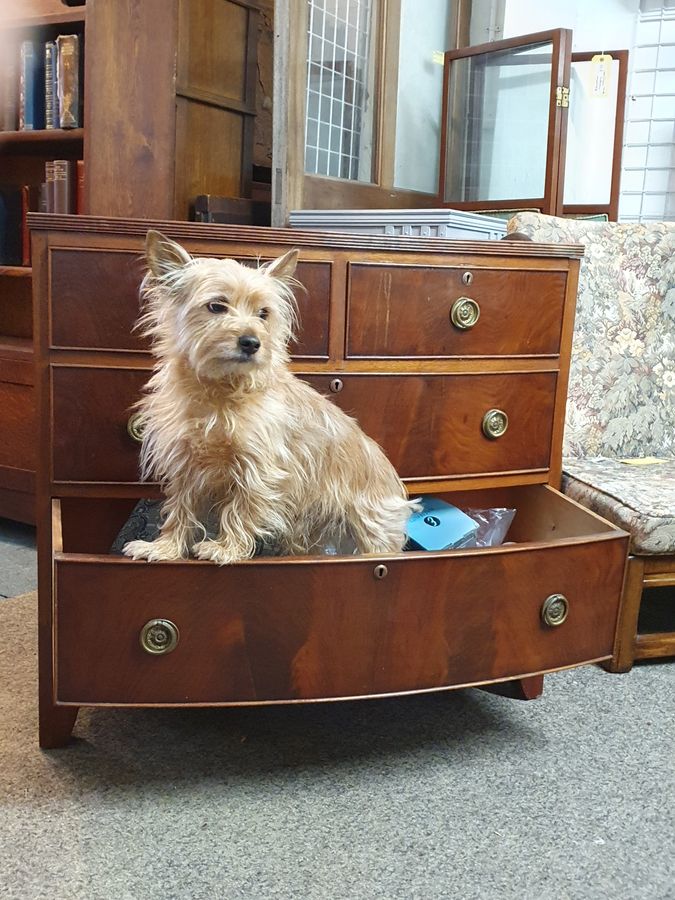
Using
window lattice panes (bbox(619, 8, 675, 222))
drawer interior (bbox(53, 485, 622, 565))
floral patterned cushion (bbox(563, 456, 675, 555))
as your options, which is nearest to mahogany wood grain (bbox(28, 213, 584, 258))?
drawer interior (bbox(53, 485, 622, 565))

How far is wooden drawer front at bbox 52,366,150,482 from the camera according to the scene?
1404mm

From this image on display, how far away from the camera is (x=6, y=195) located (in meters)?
2.77

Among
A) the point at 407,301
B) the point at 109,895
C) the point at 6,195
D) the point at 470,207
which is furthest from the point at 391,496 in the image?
the point at 6,195

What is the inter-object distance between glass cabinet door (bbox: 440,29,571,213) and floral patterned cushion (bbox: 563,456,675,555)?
35.4 inches

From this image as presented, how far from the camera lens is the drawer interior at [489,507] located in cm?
151

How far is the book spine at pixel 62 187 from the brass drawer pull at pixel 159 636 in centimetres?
168

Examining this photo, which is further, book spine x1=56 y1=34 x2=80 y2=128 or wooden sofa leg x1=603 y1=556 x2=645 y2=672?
book spine x1=56 y1=34 x2=80 y2=128

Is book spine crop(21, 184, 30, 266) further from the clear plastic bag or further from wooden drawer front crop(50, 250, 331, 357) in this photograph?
the clear plastic bag

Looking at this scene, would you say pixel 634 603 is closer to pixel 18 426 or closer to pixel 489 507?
pixel 489 507

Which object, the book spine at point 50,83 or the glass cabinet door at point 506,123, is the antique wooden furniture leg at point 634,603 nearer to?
the glass cabinet door at point 506,123

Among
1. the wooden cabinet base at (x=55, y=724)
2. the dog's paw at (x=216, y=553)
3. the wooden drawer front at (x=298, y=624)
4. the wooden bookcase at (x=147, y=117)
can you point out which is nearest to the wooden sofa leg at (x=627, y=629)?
the wooden drawer front at (x=298, y=624)

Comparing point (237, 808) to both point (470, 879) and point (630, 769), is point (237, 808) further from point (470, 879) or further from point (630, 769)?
point (630, 769)

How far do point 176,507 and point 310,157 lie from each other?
1286 mm

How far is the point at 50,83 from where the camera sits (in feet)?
8.25
